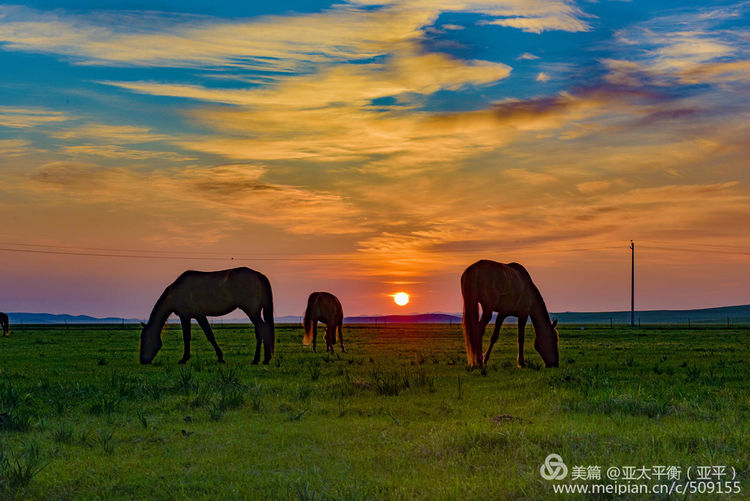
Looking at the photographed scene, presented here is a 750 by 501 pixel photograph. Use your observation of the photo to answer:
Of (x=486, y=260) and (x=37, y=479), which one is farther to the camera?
(x=486, y=260)

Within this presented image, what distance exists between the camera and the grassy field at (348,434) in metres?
6.93

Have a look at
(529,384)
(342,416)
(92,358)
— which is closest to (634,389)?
(529,384)

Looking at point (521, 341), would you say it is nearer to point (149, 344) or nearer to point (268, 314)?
point (268, 314)

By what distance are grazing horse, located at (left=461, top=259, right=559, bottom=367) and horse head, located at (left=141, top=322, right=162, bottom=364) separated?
38.1 feet

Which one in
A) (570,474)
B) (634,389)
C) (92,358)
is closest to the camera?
(570,474)

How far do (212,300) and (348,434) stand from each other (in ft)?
50.6

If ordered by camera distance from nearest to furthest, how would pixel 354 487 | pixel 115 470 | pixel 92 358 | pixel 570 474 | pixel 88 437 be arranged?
1. pixel 354 487
2. pixel 570 474
3. pixel 115 470
4. pixel 88 437
5. pixel 92 358

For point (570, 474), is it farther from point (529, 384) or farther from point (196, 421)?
point (529, 384)

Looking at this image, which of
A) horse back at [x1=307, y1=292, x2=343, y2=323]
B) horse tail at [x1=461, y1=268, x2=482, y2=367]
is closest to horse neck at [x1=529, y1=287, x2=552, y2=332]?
horse tail at [x1=461, y1=268, x2=482, y2=367]

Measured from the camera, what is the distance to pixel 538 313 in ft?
69.2

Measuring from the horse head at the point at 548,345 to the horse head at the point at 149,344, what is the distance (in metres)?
13.8

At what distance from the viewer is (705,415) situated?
10734 mm

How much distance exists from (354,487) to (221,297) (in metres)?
17.9

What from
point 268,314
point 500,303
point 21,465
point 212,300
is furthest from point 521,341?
point 21,465
